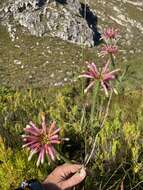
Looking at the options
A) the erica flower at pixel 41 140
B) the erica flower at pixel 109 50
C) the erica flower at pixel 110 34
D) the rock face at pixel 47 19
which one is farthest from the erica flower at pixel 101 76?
the rock face at pixel 47 19

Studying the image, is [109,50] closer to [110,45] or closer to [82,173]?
[110,45]

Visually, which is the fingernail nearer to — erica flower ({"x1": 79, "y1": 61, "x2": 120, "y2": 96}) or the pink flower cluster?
erica flower ({"x1": 79, "y1": 61, "x2": 120, "y2": 96})

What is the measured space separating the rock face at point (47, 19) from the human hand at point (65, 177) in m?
39.9

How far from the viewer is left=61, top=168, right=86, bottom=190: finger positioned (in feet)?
14.8

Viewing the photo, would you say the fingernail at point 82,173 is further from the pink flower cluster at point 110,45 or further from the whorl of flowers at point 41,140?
the pink flower cluster at point 110,45

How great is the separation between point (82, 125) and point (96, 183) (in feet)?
3.43

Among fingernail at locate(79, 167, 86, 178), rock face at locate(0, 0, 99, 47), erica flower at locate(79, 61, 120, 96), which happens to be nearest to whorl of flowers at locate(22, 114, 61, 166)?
erica flower at locate(79, 61, 120, 96)

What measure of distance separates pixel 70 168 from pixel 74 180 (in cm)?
11

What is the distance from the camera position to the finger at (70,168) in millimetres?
4547

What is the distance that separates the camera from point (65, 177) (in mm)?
4680

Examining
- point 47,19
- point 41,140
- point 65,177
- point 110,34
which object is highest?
point 110,34

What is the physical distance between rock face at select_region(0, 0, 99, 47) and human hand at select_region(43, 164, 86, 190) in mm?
39907

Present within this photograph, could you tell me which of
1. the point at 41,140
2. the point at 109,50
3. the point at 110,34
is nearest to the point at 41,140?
the point at 41,140

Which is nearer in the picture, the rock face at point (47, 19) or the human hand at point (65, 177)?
the human hand at point (65, 177)
